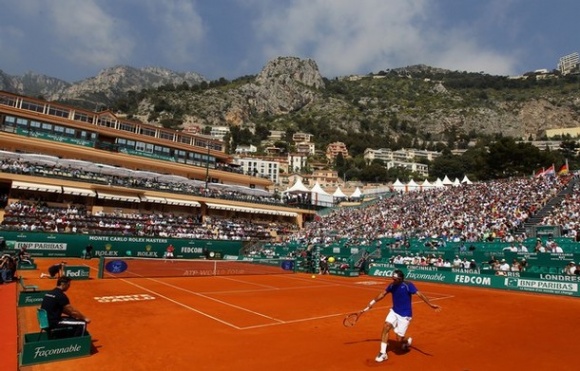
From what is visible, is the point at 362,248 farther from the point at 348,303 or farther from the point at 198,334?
the point at 198,334

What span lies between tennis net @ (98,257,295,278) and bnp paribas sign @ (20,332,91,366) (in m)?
17.0

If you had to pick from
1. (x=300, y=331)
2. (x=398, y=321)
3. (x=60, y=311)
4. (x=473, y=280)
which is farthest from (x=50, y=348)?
(x=473, y=280)

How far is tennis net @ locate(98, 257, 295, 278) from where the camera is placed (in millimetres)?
25656

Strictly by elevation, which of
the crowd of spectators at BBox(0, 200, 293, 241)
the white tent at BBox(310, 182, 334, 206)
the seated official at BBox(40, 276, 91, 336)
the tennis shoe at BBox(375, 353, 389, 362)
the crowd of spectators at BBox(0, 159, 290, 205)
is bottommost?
the tennis shoe at BBox(375, 353, 389, 362)

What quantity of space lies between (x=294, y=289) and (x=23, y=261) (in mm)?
18694

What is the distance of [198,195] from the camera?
5456cm

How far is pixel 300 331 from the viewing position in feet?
40.1

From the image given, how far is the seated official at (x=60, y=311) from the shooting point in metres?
8.78

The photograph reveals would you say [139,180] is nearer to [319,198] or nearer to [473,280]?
[319,198]

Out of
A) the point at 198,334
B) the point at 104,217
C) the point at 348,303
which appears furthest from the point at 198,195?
the point at 198,334

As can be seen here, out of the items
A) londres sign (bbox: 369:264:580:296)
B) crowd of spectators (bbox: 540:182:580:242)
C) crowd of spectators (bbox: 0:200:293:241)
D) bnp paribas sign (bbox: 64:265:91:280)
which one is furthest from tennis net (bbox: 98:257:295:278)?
crowd of spectators (bbox: 540:182:580:242)

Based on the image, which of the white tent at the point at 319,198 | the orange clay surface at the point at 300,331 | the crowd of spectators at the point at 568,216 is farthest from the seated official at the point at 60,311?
the white tent at the point at 319,198

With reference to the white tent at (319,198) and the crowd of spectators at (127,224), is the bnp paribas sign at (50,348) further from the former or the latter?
the white tent at (319,198)

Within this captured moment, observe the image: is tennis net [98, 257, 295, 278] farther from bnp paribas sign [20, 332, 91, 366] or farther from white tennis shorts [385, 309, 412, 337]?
white tennis shorts [385, 309, 412, 337]
